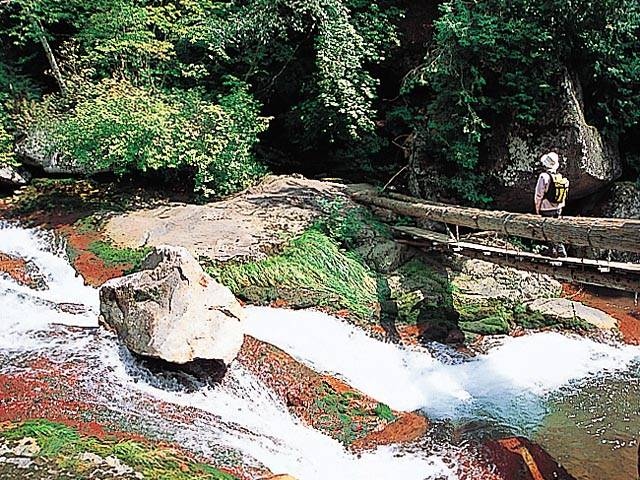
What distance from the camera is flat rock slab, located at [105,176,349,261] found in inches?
381

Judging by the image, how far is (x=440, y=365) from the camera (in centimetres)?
840

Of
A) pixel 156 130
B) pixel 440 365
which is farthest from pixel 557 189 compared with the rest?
pixel 156 130

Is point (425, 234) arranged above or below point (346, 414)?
above

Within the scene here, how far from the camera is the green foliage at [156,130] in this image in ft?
35.5

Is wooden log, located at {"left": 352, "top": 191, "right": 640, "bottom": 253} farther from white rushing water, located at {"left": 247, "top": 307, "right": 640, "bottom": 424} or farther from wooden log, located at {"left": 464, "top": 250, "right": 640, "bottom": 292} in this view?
white rushing water, located at {"left": 247, "top": 307, "right": 640, "bottom": 424}

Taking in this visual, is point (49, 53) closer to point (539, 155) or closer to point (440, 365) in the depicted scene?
point (539, 155)

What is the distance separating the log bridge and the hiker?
0.29m

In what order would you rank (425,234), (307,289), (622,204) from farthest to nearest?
(622,204), (425,234), (307,289)

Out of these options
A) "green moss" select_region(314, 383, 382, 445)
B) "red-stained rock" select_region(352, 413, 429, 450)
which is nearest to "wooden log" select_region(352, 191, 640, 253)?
"red-stained rock" select_region(352, 413, 429, 450)

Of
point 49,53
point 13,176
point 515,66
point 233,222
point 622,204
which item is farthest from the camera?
point 49,53

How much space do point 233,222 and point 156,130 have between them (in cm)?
212

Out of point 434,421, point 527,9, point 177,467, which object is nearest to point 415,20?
point 527,9

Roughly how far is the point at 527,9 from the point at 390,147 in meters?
4.44

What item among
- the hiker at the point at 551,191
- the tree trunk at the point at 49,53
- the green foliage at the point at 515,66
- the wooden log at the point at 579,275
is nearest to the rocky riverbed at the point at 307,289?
the wooden log at the point at 579,275
